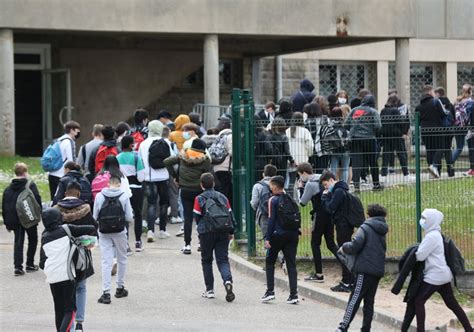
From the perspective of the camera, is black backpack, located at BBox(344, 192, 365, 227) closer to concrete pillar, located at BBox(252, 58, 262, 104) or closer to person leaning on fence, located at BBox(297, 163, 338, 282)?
person leaning on fence, located at BBox(297, 163, 338, 282)

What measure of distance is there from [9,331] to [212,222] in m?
2.69

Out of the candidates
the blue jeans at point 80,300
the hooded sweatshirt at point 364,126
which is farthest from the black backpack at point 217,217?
the hooded sweatshirt at point 364,126

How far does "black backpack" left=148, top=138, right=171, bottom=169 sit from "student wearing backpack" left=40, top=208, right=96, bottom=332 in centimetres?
536

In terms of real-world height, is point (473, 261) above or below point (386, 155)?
below

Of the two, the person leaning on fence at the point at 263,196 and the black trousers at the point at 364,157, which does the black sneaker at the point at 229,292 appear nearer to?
the person leaning on fence at the point at 263,196

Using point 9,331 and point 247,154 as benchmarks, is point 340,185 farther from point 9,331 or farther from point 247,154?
point 9,331

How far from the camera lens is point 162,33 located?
24094 mm

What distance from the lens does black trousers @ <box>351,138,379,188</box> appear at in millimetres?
13914

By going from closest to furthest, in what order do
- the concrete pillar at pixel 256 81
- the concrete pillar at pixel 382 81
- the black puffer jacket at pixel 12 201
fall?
the black puffer jacket at pixel 12 201 < the concrete pillar at pixel 256 81 < the concrete pillar at pixel 382 81

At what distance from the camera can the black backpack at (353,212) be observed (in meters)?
12.4

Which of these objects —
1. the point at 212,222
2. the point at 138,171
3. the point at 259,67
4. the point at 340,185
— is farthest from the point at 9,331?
the point at 259,67

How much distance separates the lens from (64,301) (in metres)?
10.4

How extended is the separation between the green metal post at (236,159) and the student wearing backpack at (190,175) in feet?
1.50

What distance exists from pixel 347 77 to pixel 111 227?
66.5ft
